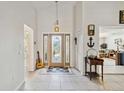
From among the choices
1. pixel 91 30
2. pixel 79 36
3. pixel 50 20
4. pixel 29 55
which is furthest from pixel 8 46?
pixel 50 20

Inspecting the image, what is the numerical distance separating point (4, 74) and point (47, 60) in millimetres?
6653

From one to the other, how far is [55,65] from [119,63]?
178 inches

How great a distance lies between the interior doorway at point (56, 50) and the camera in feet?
35.1

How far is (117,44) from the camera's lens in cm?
1888

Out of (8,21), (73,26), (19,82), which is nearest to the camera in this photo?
(8,21)

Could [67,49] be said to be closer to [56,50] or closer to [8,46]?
[56,50]

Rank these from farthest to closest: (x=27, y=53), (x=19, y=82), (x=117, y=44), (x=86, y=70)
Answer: (x=117, y=44) < (x=27, y=53) < (x=86, y=70) < (x=19, y=82)

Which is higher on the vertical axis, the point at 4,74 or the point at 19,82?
the point at 4,74

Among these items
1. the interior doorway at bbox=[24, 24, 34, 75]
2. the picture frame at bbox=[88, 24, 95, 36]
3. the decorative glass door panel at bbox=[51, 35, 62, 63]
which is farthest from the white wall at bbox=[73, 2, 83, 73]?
the interior doorway at bbox=[24, 24, 34, 75]

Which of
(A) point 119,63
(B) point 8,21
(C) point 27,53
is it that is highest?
(B) point 8,21

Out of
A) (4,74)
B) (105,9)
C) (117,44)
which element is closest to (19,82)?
(4,74)

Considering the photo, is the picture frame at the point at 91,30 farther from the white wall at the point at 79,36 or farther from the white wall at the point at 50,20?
the white wall at the point at 50,20

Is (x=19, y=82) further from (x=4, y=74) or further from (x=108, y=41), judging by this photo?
(x=108, y=41)

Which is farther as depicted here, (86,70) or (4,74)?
(86,70)
